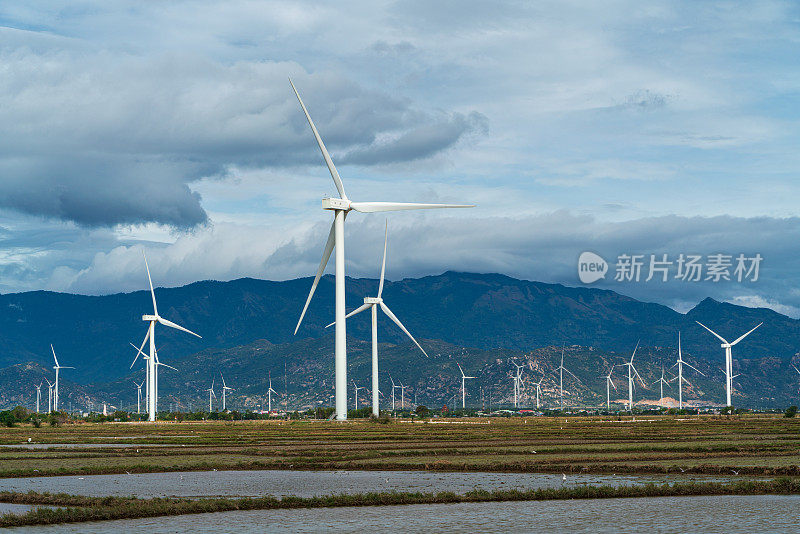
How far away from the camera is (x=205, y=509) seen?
128ft

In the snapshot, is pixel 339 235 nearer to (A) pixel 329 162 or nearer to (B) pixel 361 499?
(A) pixel 329 162

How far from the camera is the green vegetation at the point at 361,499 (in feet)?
126

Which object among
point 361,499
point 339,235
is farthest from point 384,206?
point 361,499

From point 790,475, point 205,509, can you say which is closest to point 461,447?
point 790,475

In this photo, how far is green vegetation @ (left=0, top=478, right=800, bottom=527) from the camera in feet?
126

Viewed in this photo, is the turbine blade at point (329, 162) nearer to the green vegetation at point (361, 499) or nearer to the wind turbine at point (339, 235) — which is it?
the wind turbine at point (339, 235)

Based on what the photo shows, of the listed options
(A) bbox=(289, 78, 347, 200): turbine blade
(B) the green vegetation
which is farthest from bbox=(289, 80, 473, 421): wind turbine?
(B) the green vegetation

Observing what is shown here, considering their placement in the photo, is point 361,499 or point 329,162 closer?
point 361,499

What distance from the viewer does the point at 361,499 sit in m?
41.8

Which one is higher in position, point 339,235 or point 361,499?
point 339,235

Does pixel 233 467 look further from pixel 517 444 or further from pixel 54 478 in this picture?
pixel 517 444

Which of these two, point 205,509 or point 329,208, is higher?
point 329,208

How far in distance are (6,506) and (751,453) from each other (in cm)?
4899

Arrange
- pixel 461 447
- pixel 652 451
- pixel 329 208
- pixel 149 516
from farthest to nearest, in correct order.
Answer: pixel 329 208 → pixel 461 447 → pixel 652 451 → pixel 149 516
